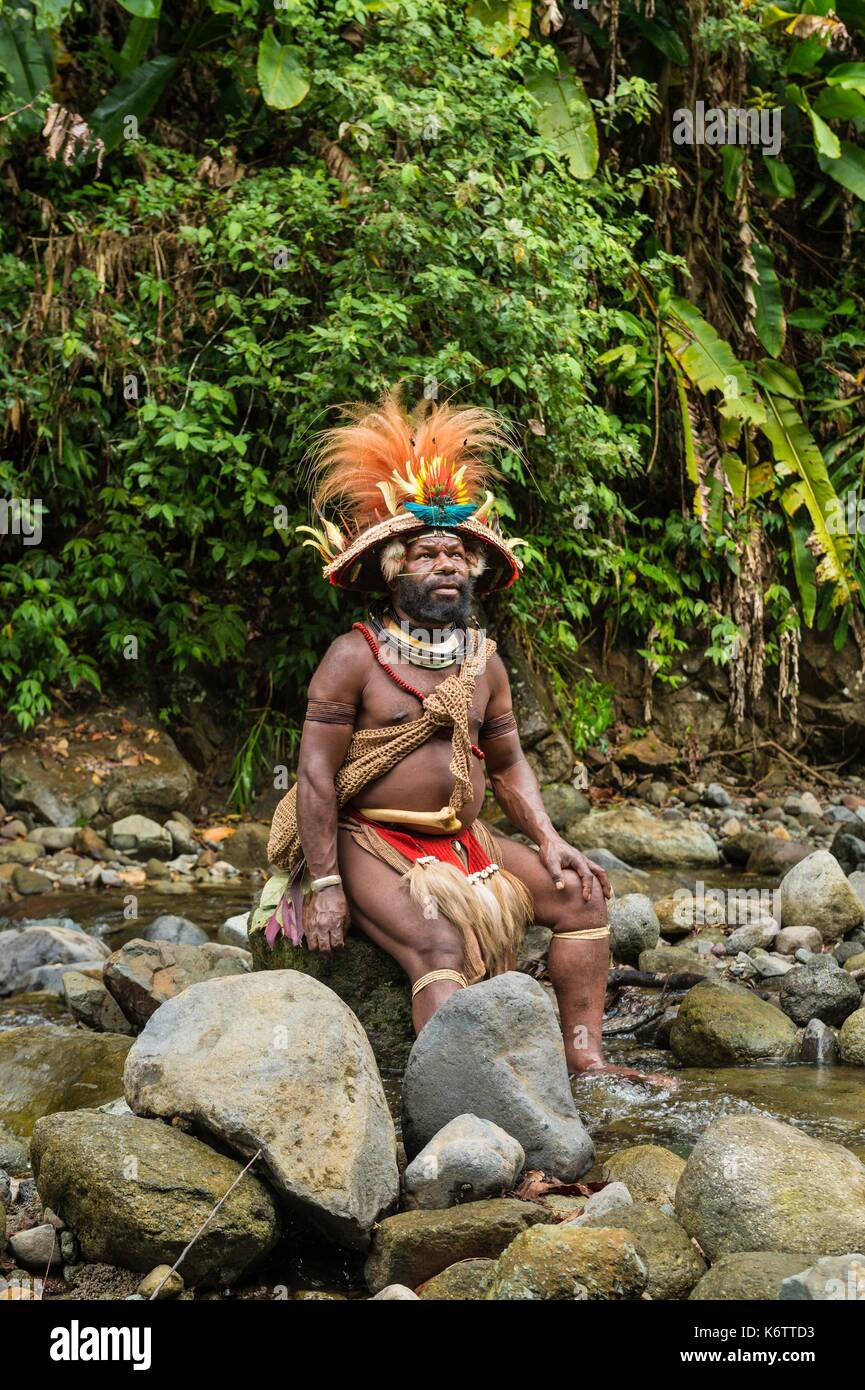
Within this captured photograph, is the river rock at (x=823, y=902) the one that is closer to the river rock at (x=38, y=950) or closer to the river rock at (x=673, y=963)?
the river rock at (x=673, y=963)

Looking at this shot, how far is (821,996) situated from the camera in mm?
4855

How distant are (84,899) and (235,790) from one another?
6.35ft

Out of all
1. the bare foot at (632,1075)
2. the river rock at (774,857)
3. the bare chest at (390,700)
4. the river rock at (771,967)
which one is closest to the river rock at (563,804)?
the river rock at (774,857)

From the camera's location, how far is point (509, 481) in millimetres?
8930

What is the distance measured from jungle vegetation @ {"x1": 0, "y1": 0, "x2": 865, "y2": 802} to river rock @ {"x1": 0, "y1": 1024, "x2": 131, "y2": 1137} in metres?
3.64

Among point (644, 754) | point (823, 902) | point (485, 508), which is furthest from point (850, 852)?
point (485, 508)

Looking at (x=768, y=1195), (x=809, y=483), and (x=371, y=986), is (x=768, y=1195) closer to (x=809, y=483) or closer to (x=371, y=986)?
(x=371, y=986)

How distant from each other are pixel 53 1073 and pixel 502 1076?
1607mm

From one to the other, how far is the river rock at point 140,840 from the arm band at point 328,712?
428 cm

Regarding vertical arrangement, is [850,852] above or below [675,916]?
below

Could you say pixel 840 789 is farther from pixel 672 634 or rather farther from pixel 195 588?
pixel 195 588

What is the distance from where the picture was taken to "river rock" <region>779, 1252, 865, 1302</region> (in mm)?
2381

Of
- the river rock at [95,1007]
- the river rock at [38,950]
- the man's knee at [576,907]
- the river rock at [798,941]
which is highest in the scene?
the man's knee at [576,907]

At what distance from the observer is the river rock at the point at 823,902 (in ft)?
19.4
